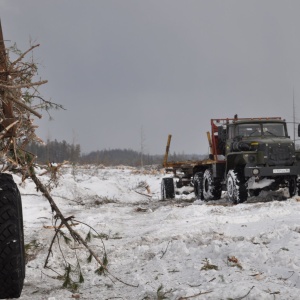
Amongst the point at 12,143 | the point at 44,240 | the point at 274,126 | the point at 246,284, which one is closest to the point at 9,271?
the point at 12,143

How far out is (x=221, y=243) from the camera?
4.66 metres

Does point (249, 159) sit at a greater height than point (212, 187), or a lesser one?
greater

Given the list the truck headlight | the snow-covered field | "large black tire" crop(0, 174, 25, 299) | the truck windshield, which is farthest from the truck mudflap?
"large black tire" crop(0, 174, 25, 299)

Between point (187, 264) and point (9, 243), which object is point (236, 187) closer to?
point (187, 264)

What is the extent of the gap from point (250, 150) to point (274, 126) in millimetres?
1264

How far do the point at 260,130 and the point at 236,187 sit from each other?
6.99 ft

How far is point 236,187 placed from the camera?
1061 cm

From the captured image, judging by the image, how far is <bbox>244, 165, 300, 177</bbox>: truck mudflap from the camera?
10.5 metres

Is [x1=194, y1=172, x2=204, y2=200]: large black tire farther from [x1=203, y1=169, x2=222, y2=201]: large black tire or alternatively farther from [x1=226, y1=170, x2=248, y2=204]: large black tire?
[x1=226, y1=170, x2=248, y2=204]: large black tire

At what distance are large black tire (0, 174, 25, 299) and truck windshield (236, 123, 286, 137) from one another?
9637 millimetres

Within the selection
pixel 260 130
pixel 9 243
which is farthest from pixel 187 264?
pixel 260 130

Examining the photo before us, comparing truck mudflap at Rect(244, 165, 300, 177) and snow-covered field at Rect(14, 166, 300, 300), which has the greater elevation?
truck mudflap at Rect(244, 165, 300, 177)

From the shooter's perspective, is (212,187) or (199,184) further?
(199,184)

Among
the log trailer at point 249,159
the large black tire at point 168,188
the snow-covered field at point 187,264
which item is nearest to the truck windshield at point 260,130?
the log trailer at point 249,159
